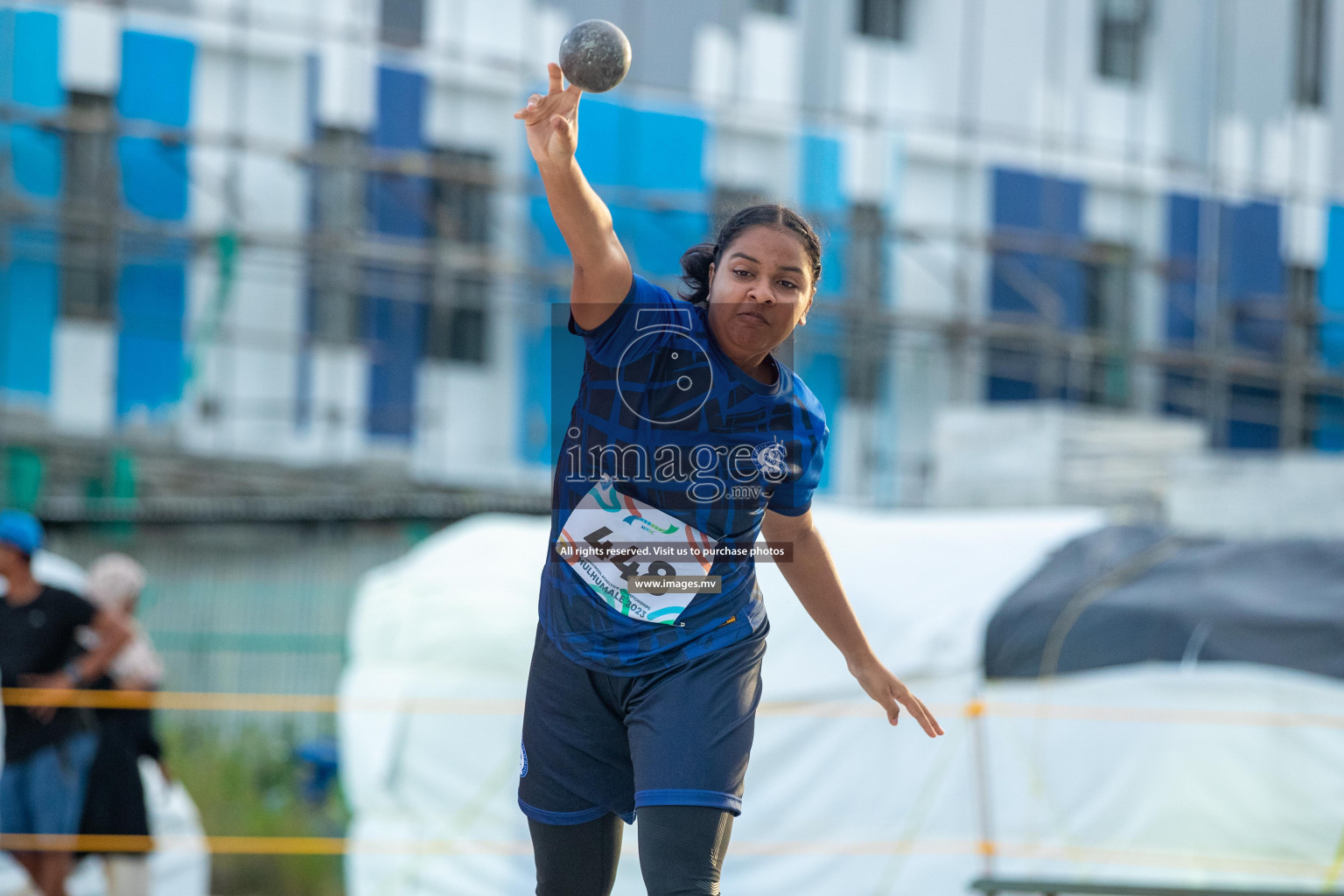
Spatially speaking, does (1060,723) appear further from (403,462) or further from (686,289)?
(403,462)

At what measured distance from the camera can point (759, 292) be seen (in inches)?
95.2

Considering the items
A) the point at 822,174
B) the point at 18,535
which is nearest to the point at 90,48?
the point at 822,174

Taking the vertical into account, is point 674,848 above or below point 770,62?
below

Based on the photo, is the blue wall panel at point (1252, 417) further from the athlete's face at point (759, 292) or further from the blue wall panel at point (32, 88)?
the athlete's face at point (759, 292)

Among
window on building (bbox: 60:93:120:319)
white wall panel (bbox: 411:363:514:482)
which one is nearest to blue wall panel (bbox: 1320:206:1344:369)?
white wall panel (bbox: 411:363:514:482)

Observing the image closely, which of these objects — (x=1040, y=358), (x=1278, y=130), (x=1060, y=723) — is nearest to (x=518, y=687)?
(x=1060, y=723)

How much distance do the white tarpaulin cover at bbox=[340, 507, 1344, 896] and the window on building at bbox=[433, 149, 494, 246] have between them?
31.1ft

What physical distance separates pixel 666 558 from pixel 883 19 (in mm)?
17549

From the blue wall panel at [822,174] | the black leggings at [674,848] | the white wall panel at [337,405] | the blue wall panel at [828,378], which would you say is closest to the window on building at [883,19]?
the blue wall panel at [822,174]

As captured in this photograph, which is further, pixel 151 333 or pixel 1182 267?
pixel 1182 267

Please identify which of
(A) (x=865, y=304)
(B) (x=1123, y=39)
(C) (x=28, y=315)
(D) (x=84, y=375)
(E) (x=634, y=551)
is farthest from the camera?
(B) (x=1123, y=39)

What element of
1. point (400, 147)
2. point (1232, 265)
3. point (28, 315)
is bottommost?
point (28, 315)

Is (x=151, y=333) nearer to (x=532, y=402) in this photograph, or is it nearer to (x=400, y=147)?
(x=400, y=147)

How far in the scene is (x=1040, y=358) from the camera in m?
19.2
